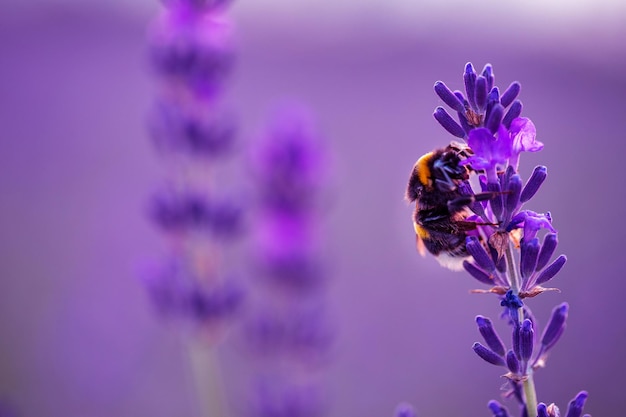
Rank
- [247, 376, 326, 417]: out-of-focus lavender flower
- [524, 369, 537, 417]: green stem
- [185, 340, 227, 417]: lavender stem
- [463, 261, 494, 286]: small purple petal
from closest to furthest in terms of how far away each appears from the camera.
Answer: [524, 369, 537, 417]: green stem → [463, 261, 494, 286]: small purple petal → [185, 340, 227, 417]: lavender stem → [247, 376, 326, 417]: out-of-focus lavender flower

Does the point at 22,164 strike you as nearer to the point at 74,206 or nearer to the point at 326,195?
the point at 74,206

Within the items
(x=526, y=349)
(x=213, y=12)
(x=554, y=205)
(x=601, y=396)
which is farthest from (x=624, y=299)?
(x=526, y=349)

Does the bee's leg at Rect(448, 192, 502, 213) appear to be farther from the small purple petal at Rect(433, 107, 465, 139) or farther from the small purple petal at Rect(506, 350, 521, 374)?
the small purple petal at Rect(506, 350, 521, 374)

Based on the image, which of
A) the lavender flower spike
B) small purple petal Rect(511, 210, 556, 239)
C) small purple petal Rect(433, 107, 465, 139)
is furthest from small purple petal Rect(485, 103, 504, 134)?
the lavender flower spike

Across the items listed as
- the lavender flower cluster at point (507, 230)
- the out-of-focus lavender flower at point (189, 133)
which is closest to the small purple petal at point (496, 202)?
the lavender flower cluster at point (507, 230)

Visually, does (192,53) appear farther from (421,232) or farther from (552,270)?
(552,270)

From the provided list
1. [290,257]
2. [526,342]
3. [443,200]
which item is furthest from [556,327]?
[290,257]

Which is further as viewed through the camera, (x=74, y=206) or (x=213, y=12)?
(x=74, y=206)
